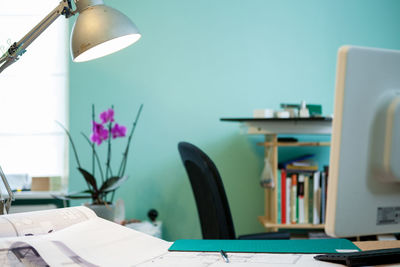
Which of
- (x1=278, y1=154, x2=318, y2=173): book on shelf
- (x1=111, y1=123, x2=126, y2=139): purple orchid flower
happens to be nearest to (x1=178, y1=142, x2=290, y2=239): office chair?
(x1=111, y1=123, x2=126, y2=139): purple orchid flower

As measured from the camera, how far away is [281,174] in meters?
2.05

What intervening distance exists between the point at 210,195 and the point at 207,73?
47.2 inches

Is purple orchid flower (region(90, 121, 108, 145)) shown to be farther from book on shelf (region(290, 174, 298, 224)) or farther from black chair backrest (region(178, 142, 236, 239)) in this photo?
book on shelf (region(290, 174, 298, 224))

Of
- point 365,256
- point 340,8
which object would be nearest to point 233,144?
point 340,8

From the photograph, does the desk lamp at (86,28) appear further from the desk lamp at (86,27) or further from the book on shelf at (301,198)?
the book on shelf at (301,198)

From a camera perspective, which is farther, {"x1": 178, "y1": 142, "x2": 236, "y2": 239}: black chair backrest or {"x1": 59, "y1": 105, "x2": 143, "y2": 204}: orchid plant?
{"x1": 59, "y1": 105, "x2": 143, "y2": 204}: orchid plant

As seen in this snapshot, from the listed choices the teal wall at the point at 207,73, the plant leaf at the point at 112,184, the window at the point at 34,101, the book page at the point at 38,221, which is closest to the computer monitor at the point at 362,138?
the book page at the point at 38,221

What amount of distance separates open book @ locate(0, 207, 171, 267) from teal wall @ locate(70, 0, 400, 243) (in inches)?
60.4

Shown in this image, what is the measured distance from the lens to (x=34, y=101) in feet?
7.87

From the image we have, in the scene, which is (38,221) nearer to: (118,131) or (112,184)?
(112,184)

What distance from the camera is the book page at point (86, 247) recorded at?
2.09 feet

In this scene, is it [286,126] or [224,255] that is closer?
[224,255]

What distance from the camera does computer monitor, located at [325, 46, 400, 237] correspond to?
0.65 m

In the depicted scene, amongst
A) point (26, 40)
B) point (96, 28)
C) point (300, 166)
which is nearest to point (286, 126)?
point (300, 166)
